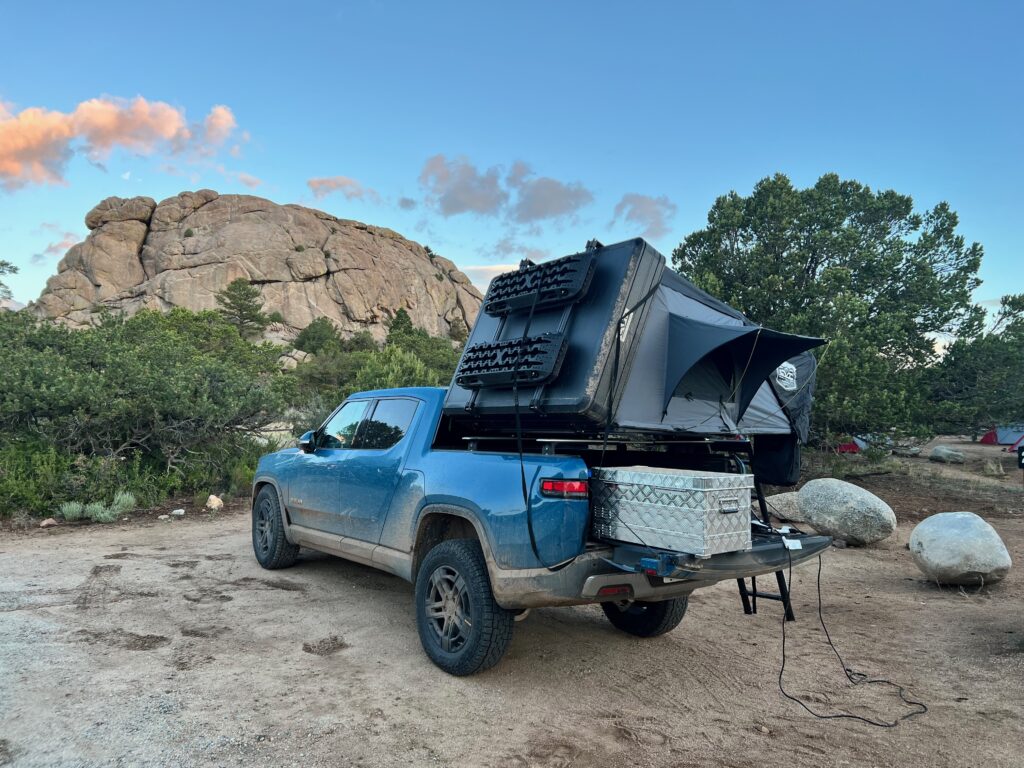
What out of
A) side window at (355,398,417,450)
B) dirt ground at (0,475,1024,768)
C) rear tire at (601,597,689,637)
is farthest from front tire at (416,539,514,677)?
rear tire at (601,597,689,637)

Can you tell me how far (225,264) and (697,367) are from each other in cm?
7911

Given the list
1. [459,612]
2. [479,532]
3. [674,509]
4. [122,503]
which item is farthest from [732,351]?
[122,503]

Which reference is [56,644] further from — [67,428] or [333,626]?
[67,428]

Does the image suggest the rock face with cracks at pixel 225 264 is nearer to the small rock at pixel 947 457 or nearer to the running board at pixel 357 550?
the small rock at pixel 947 457

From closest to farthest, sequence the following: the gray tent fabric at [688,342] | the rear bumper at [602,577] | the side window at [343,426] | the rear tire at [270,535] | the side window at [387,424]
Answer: the rear bumper at [602,577], the gray tent fabric at [688,342], the side window at [387,424], the side window at [343,426], the rear tire at [270,535]

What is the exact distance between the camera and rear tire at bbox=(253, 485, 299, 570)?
21.5 ft

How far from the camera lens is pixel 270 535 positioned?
21.9ft

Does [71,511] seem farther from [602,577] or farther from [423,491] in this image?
[602,577]

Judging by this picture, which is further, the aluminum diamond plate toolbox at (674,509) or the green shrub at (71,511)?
the green shrub at (71,511)

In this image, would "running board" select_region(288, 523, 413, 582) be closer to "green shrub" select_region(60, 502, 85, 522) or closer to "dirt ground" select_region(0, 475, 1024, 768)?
"dirt ground" select_region(0, 475, 1024, 768)

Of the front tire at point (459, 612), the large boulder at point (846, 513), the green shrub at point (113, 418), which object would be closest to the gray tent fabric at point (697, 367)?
the front tire at point (459, 612)

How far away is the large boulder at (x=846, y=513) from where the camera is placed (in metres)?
8.88

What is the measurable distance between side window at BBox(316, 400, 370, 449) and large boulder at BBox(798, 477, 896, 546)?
6.75 m

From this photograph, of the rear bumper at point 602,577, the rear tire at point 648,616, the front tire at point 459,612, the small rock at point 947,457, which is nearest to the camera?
the rear bumper at point 602,577
